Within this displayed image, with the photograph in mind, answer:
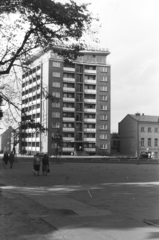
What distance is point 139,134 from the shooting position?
86.6 metres

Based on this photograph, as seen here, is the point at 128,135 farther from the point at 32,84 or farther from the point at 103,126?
the point at 32,84

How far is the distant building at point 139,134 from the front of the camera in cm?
8431

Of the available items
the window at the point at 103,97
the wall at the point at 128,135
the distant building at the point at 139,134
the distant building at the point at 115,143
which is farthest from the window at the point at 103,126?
the distant building at the point at 115,143

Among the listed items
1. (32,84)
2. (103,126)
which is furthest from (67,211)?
(103,126)

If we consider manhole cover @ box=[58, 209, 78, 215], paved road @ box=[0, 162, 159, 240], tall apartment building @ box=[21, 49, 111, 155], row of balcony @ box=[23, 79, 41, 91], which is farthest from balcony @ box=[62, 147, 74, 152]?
manhole cover @ box=[58, 209, 78, 215]

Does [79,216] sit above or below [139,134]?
below

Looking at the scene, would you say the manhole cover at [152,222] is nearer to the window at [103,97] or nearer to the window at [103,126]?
the window at [103,97]

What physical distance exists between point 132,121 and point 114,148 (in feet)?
32.4

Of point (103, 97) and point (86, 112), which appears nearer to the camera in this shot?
point (86, 112)

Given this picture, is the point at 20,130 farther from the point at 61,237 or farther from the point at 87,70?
the point at 87,70

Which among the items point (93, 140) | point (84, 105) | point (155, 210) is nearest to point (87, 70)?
point (84, 105)

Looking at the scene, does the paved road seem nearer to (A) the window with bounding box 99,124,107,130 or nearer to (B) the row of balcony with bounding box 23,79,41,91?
(B) the row of balcony with bounding box 23,79,41,91

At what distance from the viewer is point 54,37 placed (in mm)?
14492

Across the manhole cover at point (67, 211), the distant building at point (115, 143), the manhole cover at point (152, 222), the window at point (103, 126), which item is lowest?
the manhole cover at point (67, 211)
